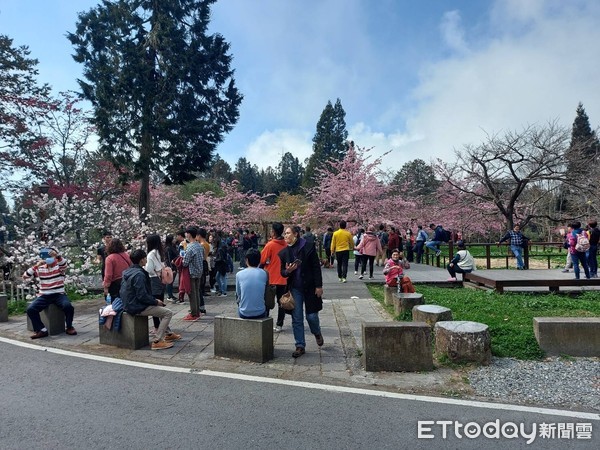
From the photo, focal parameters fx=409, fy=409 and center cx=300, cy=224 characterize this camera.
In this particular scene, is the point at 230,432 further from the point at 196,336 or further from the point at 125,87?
the point at 125,87

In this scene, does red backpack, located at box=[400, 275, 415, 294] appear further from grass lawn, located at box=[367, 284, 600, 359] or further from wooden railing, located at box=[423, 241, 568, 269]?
wooden railing, located at box=[423, 241, 568, 269]

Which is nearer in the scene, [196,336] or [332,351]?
[332,351]

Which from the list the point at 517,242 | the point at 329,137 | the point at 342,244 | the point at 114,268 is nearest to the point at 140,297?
the point at 114,268

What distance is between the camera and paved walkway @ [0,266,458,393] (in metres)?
4.52

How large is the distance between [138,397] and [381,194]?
2270 cm

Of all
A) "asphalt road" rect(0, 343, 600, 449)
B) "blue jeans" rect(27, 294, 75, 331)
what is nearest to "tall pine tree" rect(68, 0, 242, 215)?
"blue jeans" rect(27, 294, 75, 331)

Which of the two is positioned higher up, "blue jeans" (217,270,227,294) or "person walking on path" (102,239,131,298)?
"person walking on path" (102,239,131,298)

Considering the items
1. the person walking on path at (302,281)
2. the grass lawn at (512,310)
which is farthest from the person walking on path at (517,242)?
the person walking on path at (302,281)

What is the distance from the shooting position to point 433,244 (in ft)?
53.2

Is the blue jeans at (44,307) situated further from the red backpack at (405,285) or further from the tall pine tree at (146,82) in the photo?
the tall pine tree at (146,82)

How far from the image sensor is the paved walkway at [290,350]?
452 centimetres

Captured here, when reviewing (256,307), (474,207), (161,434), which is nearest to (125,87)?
(256,307)

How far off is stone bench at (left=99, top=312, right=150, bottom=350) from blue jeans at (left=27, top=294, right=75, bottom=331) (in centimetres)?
119

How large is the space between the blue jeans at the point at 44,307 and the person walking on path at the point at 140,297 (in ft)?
5.63
